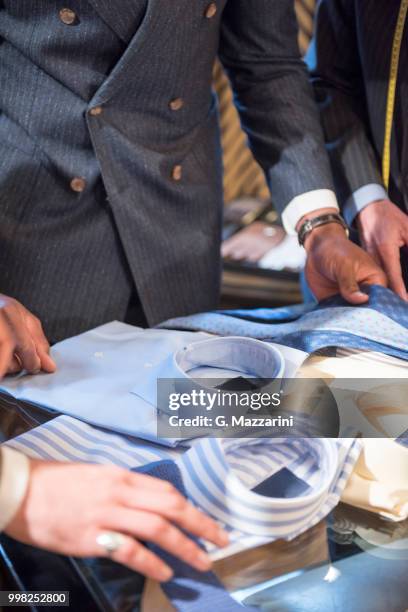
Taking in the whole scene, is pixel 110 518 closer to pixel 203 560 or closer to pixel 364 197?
pixel 203 560

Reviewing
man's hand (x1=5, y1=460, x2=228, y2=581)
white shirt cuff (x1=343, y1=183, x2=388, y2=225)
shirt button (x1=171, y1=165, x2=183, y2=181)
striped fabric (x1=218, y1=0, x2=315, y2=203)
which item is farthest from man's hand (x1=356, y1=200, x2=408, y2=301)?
striped fabric (x1=218, y1=0, x2=315, y2=203)

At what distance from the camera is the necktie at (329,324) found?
A: 0.75 meters

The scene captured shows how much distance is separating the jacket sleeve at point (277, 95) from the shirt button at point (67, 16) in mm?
259

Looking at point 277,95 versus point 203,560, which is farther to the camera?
point 277,95

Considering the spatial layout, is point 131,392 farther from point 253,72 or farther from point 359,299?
point 253,72

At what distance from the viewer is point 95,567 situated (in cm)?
51

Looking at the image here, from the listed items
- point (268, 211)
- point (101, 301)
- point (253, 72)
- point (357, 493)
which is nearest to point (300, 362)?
point (357, 493)

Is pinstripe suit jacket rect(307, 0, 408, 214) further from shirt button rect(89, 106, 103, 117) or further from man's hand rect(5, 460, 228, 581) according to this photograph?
man's hand rect(5, 460, 228, 581)

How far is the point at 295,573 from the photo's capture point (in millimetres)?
518

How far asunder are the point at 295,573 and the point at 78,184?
0.57 metres

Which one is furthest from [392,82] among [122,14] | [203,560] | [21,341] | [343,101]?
[203,560]

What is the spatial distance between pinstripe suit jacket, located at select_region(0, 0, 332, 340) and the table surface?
0.48 m

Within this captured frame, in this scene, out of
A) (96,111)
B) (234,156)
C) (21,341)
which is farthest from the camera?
(234,156)

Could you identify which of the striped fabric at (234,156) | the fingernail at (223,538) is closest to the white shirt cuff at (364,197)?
the fingernail at (223,538)
